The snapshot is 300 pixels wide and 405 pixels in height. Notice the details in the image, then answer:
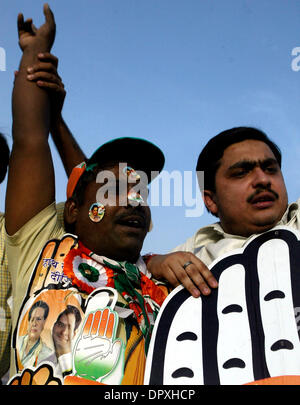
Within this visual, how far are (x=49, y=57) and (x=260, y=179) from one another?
1315 mm

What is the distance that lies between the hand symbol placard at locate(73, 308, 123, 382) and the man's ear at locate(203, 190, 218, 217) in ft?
3.22

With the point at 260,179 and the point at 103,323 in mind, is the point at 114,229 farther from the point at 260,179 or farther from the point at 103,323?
the point at 260,179

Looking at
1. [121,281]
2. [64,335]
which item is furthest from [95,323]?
[121,281]

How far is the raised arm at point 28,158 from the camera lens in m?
1.94

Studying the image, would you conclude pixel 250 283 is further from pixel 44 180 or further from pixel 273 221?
pixel 44 180

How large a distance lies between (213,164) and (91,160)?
2.36ft

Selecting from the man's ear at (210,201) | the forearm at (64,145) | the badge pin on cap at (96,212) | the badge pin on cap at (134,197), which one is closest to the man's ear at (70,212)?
the badge pin on cap at (96,212)

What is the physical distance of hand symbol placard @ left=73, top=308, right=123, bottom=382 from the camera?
62.1 inches

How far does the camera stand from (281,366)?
1512 millimetres

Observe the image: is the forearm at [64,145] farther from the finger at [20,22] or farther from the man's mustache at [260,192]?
the man's mustache at [260,192]

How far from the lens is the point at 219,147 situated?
2.38 meters

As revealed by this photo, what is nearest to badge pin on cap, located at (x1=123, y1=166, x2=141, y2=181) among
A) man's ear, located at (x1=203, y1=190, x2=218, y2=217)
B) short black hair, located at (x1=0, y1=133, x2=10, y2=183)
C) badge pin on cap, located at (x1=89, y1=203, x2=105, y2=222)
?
badge pin on cap, located at (x1=89, y1=203, x2=105, y2=222)

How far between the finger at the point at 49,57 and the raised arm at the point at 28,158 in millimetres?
96
